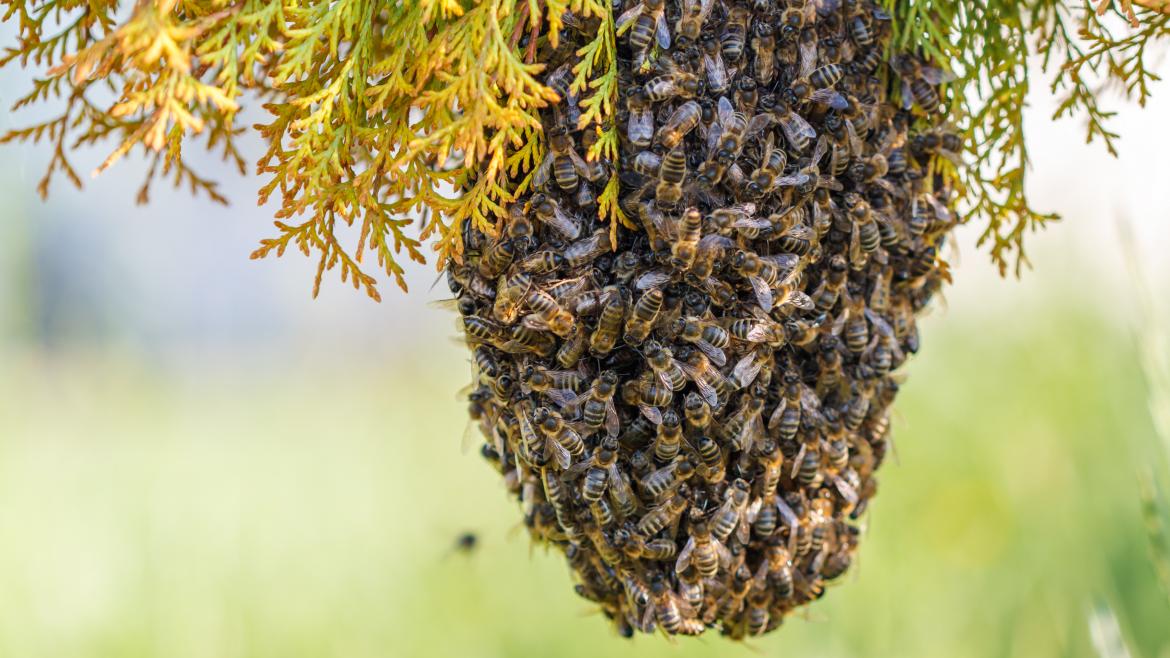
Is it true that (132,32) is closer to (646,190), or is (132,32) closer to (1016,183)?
(646,190)

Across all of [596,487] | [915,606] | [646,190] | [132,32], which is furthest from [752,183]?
[915,606]

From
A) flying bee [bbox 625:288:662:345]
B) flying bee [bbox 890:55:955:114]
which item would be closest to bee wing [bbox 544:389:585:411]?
flying bee [bbox 625:288:662:345]

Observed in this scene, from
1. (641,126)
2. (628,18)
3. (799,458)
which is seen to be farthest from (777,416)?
(628,18)

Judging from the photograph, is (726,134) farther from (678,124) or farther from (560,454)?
(560,454)

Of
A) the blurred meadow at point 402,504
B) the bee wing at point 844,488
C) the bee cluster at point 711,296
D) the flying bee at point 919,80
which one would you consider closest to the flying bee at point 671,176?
the bee cluster at point 711,296

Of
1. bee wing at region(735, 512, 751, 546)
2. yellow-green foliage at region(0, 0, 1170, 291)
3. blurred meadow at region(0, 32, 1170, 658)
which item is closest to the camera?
yellow-green foliage at region(0, 0, 1170, 291)

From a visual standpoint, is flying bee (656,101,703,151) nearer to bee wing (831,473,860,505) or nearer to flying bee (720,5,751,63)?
flying bee (720,5,751,63)

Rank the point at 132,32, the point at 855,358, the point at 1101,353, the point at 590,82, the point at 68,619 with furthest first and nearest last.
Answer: the point at 1101,353 → the point at 68,619 → the point at 855,358 → the point at 590,82 → the point at 132,32

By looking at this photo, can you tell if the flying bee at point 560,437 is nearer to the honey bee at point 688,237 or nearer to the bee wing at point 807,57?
the honey bee at point 688,237
